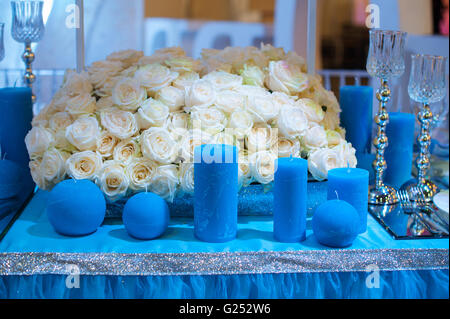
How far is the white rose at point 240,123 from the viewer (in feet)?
3.92

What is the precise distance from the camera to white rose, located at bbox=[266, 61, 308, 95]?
1317 millimetres

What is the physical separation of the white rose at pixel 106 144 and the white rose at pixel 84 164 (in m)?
0.02

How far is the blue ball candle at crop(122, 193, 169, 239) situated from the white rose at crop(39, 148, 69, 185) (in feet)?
0.66

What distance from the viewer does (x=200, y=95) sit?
47.6 inches

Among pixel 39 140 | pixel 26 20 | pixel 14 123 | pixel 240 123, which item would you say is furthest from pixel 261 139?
pixel 26 20

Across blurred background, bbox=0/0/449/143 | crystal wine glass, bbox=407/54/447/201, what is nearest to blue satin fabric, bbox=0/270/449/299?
crystal wine glass, bbox=407/54/447/201

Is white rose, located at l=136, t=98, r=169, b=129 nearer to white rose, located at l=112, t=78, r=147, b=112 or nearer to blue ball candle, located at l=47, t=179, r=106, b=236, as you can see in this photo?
white rose, located at l=112, t=78, r=147, b=112

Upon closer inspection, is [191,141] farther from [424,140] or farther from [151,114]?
[424,140]

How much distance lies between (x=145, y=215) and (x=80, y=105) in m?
0.35

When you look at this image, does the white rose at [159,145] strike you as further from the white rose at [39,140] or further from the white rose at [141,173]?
the white rose at [39,140]

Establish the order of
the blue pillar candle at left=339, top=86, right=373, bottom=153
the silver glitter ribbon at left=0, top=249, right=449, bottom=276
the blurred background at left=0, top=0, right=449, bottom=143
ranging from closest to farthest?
the silver glitter ribbon at left=0, top=249, right=449, bottom=276 < the blue pillar candle at left=339, top=86, right=373, bottom=153 < the blurred background at left=0, top=0, right=449, bottom=143

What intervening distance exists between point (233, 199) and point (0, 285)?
50 centimetres

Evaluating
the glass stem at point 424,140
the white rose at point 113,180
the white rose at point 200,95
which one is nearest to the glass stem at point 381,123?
the glass stem at point 424,140
